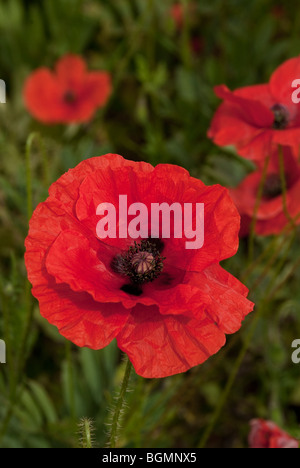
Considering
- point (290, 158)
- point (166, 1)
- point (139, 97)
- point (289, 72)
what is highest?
point (166, 1)

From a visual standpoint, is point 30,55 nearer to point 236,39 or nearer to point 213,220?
point 236,39

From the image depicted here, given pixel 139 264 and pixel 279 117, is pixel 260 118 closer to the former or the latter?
pixel 279 117

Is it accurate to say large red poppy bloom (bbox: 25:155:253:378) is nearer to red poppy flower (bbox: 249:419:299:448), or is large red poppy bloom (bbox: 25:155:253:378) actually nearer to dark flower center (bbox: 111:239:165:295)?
dark flower center (bbox: 111:239:165:295)

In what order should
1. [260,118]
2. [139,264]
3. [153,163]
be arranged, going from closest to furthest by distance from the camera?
[139,264] → [260,118] → [153,163]

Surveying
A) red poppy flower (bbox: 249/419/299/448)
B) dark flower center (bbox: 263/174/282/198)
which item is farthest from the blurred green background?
dark flower center (bbox: 263/174/282/198)

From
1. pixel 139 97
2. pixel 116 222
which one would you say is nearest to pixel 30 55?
pixel 139 97

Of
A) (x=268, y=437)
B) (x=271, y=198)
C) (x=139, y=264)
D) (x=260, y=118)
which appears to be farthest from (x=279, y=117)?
(x=268, y=437)

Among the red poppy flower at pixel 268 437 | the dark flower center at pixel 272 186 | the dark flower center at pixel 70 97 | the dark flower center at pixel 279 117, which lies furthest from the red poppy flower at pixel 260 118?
the dark flower center at pixel 70 97
